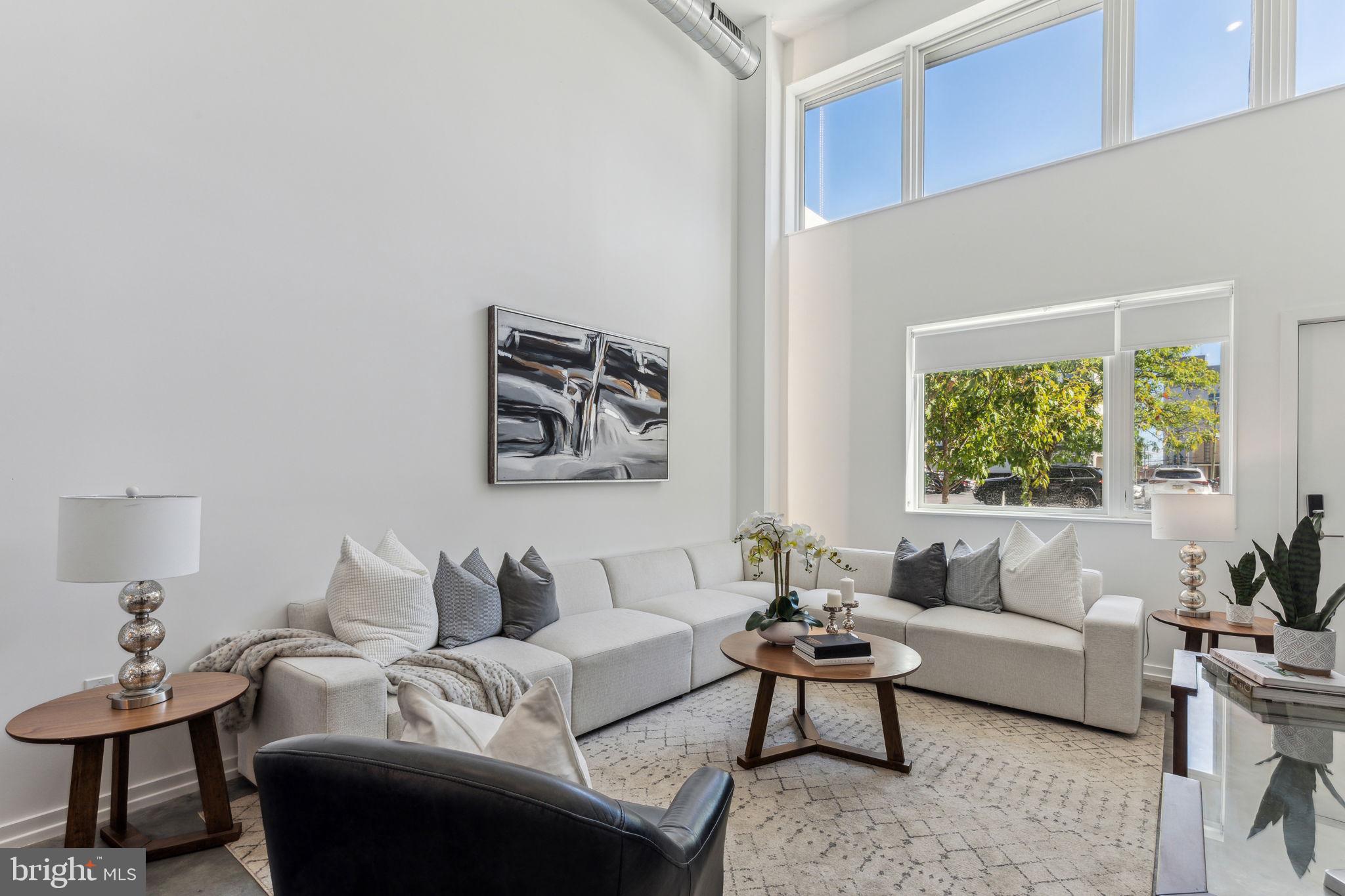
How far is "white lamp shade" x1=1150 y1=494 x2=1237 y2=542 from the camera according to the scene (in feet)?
10.5

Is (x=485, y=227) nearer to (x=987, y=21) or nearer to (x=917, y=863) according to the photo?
(x=917, y=863)

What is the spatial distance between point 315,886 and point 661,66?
16.6 feet

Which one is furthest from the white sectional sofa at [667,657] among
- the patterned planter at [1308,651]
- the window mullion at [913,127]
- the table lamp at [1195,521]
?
the window mullion at [913,127]

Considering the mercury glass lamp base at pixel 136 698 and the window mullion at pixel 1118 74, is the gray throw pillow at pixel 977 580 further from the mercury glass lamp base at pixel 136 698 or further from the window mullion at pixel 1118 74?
the mercury glass lamp base at pixel 136 698

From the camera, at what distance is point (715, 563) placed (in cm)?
476

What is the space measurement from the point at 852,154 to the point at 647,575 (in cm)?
377

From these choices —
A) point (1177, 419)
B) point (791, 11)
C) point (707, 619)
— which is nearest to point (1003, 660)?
point (707, 619)

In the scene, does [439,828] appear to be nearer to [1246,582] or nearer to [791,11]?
[1246,582]

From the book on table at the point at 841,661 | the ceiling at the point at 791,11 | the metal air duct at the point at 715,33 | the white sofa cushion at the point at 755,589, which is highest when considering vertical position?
the ceiling at the point at 791,11

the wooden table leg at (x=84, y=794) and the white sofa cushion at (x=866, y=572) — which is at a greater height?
the white sofa cushion at (x=866, y=572)

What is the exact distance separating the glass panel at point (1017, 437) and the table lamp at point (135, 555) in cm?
444

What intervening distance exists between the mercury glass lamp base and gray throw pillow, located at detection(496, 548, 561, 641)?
1355 mm

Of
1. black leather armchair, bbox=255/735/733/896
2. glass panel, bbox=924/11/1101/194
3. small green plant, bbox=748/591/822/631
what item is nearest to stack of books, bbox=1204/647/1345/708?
small green plant, bbox=748/591/822/631

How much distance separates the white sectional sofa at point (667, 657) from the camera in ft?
7.45
